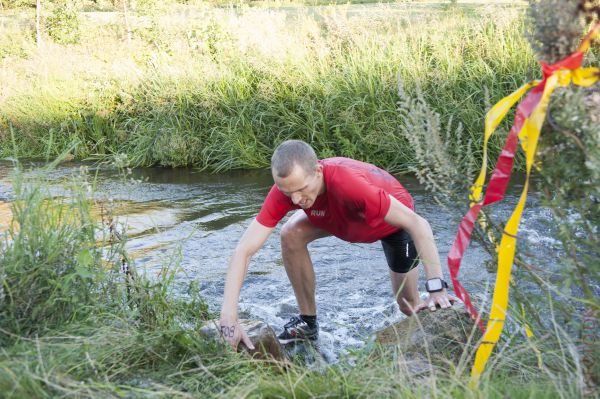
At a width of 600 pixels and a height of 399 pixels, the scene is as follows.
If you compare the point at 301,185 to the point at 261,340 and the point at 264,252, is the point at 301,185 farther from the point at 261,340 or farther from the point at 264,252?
the point at 264,252

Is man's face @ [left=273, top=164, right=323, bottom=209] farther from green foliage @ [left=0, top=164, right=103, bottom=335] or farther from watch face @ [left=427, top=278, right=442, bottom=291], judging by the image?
green foliage @ [left=0, top=164, right=103, bottom=335]

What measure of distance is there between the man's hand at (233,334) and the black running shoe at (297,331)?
1.07 metres

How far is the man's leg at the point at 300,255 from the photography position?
5043mm

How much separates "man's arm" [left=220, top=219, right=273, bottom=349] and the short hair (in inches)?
17.4

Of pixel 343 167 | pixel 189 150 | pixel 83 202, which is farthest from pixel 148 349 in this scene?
pixel 189 150

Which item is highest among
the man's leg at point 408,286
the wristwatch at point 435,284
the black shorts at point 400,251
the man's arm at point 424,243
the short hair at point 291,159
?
the short hair at point 291,159

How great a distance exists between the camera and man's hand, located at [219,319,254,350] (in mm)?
3809

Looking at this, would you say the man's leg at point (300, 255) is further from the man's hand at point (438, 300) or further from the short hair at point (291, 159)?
the man's hand at point (438, 300)

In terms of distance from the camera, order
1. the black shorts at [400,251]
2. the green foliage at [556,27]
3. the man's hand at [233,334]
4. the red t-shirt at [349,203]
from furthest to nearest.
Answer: the black shorts at [400,251] → the red t-shirt at [349,203] → the man's hand at [233,334] → the green foliage at [556,27]

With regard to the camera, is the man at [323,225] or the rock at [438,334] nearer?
the rock at [438,334]

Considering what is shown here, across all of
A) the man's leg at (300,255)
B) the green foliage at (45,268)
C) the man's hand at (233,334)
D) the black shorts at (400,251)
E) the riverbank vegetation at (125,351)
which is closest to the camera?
the riverbank vegetation at (125,351)

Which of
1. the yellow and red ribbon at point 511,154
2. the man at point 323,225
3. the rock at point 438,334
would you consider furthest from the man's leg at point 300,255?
the yellow and red ribbon at point 511,154

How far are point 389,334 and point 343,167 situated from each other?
1.03 m

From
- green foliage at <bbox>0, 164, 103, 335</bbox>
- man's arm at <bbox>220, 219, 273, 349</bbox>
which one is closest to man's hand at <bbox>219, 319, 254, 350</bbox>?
man's arm at <bbox>220, 219, 273, 349</bbox>
